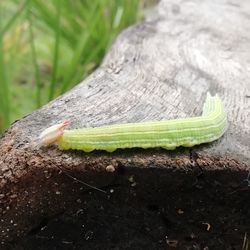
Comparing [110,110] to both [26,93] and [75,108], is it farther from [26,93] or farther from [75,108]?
A: [26,93]

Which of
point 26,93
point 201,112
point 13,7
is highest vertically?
point 201,112

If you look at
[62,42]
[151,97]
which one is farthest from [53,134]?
[62,42]

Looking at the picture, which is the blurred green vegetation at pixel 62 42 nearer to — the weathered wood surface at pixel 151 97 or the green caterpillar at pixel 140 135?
the weathered wood surface at pixel 151 97

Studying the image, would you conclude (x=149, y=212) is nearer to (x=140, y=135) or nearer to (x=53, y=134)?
(x=140, y=135)

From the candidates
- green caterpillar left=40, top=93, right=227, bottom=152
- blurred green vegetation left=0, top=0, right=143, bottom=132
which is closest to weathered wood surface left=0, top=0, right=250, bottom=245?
green caterpillar left=40, top=93, right=227, bottom=152

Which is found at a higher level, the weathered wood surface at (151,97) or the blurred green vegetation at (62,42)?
the weathered wood surface at (151,97)

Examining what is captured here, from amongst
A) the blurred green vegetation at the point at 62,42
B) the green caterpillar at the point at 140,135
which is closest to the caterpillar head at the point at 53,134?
the green caterpillar at the point at 140,135

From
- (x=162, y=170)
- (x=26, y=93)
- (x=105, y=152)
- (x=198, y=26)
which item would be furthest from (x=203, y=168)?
(x=26, y=93)
